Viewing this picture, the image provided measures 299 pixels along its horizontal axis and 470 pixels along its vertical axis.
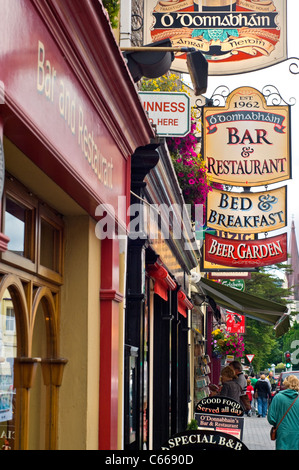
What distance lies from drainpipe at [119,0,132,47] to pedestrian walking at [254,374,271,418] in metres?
18.6

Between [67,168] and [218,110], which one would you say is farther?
[218,110]

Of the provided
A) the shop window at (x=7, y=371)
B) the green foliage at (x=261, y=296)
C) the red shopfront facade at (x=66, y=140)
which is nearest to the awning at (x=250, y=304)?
the red shopfront facade at (x=66, y=140)

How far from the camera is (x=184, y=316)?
14.6m

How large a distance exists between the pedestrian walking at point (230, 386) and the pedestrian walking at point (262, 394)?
1200 centimetres

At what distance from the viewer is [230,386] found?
13.8 meters

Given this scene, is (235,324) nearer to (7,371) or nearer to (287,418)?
(287,418)

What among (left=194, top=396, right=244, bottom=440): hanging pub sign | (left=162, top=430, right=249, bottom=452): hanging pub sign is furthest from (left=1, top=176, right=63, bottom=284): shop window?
(left=194, top=396, right=244, bottom=440): hanging pub sign

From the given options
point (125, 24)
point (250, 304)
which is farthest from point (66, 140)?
point (250, 304)

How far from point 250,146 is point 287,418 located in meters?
5.61

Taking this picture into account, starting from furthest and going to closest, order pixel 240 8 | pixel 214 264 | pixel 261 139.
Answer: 1. pixel 214 264
2. pixel 261 139
3. pixel 240 8

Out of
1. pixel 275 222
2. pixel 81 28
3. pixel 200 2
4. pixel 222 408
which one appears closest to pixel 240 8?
pixel 200 2

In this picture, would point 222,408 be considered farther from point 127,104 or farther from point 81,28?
point 81,28

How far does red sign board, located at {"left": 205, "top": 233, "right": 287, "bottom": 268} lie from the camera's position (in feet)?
47.8

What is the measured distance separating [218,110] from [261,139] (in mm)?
934
